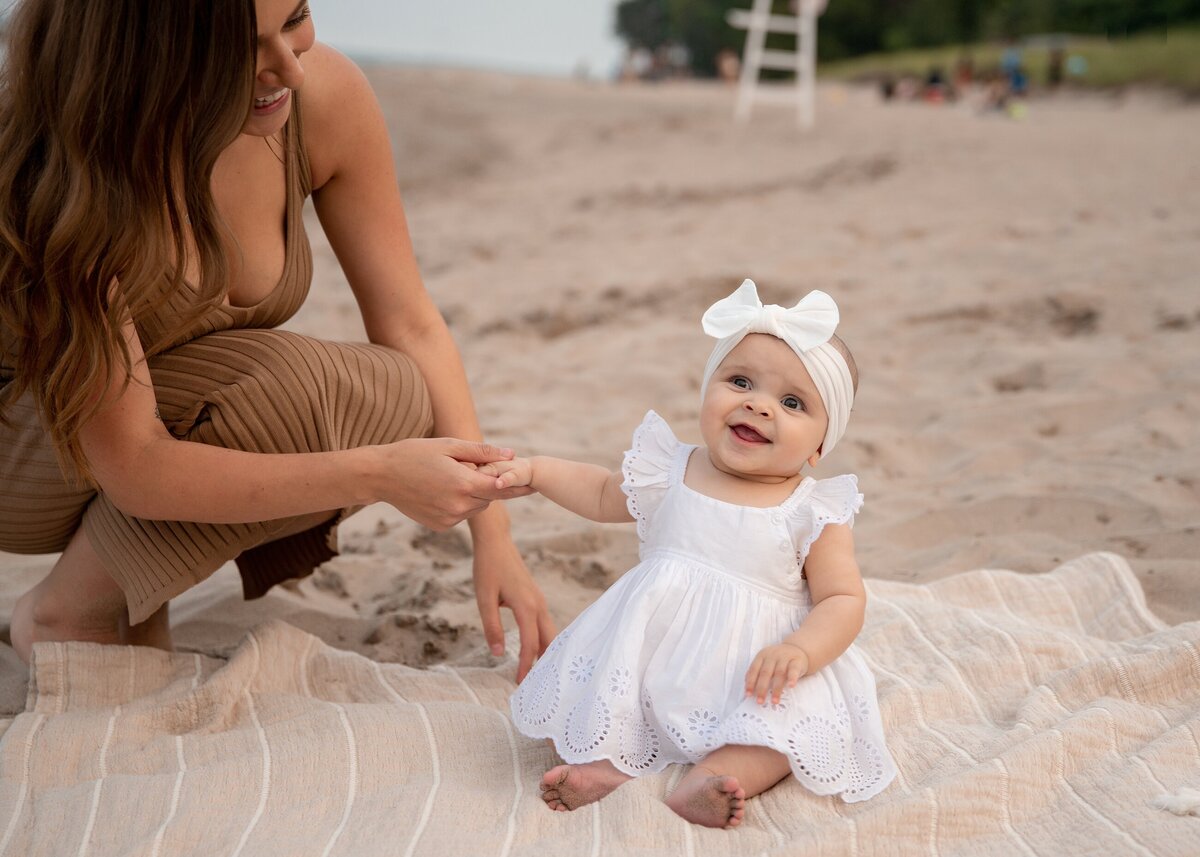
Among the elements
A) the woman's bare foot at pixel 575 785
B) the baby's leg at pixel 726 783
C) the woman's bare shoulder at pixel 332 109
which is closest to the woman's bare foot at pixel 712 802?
the baby's leg at pixel 726 783

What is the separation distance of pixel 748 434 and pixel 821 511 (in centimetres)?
Answer: 17

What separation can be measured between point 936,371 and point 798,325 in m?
2.42

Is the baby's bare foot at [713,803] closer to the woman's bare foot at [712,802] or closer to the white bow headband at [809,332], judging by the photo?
the woman's bare foot at [712,802]

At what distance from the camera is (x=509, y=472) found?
197 centimetres

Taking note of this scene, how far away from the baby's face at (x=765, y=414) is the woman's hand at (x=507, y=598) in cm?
53

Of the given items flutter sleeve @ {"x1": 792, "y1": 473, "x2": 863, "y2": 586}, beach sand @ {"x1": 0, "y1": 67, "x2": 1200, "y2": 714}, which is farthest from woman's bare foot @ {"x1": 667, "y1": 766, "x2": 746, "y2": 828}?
beach sand @ {"x1": 0, "y1": 67, "x2": 1200, "y2": 714}

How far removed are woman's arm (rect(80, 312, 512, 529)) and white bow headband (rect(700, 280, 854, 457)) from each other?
46 centimetres

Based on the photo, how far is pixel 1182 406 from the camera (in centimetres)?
344

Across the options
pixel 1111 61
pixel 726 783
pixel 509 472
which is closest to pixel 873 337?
pixel 509 472

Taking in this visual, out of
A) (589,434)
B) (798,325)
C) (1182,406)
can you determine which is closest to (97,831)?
(798,325)

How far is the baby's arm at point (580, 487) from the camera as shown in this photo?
6.74 ft

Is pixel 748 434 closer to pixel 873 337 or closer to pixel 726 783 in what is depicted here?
pixel 726 783

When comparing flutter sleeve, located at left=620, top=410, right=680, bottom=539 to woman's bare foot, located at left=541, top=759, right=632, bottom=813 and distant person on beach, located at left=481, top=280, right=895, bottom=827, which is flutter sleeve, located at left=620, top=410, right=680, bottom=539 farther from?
woman's bare foot, located at left=541, top=759, right=632, bottom=813

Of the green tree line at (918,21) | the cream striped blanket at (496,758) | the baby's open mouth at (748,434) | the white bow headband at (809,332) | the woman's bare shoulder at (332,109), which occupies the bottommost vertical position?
the green tree line at (918,21)
